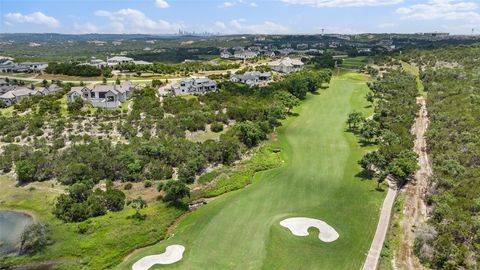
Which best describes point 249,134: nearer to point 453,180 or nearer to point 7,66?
point 453,180

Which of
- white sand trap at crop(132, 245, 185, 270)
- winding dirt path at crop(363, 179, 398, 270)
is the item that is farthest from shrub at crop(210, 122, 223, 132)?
white sand trap at crop(132, 245, 185, 270)

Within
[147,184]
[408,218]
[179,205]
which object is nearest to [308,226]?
[408,218]

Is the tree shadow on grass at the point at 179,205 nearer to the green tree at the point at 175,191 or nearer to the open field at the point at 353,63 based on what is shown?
the green tree at the point at 175,191

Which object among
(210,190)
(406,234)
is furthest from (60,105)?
(406,234)

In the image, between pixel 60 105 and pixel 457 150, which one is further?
pixel 60 105

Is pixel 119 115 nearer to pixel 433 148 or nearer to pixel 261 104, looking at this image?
pixel 261 104
